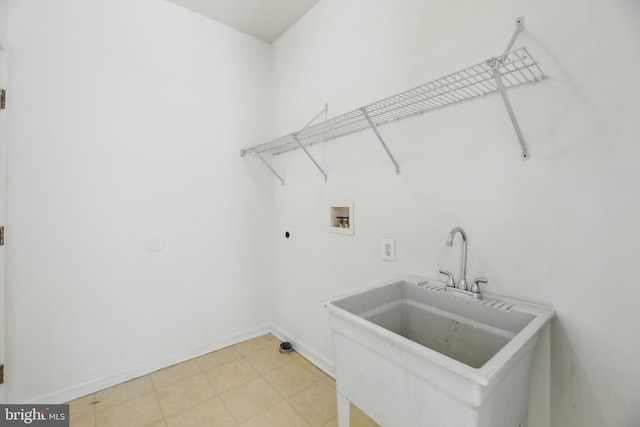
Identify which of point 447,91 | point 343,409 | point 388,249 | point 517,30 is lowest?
point 343,409

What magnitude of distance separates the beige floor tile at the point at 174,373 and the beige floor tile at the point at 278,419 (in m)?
0.72

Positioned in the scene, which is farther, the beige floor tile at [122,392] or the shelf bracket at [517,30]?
the beige floor tile at [122,392]

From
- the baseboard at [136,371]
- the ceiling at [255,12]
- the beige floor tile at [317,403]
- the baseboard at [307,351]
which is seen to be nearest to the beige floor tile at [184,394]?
the baseboard at [136,371]

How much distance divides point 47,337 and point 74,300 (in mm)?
247

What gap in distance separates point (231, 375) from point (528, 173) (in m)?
2.24

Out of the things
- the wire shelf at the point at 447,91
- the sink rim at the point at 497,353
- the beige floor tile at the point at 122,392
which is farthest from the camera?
the beige floor tile at the point at 122,392

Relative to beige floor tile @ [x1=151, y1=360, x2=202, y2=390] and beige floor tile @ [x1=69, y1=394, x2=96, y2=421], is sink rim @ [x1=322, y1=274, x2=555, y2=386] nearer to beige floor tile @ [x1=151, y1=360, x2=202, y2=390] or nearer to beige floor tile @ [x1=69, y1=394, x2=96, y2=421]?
beige floor tile @ [x1=151, y1=360, x2=202, y2=390]

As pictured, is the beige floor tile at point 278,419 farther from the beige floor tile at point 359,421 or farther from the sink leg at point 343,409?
the sink leg at point 343,409

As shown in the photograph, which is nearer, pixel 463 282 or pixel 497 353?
pixel 497 353

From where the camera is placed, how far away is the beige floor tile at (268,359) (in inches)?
84.4

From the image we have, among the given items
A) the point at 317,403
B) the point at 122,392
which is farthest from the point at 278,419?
the point at 122,392

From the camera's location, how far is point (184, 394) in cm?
185

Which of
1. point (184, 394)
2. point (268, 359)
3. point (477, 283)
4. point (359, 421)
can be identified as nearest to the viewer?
point (477, 283)

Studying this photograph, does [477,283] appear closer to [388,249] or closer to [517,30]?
[388,249]
